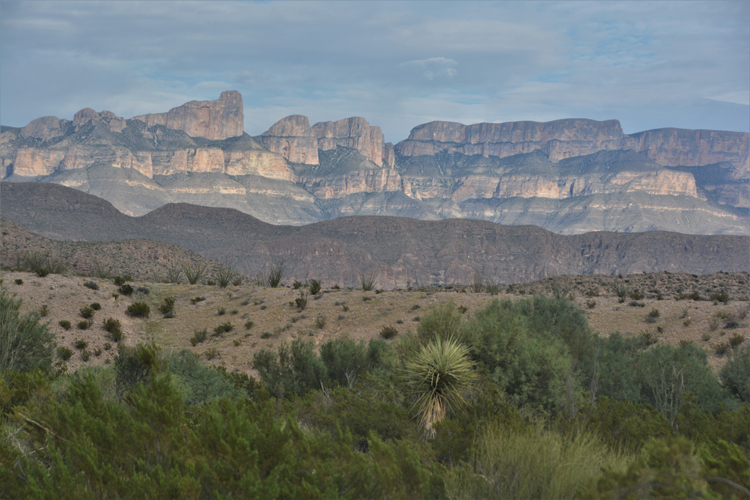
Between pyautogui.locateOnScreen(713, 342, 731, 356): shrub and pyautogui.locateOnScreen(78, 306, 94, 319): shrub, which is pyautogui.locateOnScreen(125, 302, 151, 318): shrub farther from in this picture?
pyautogui.locateOnScreen(713, 342, 731, 356): shrub

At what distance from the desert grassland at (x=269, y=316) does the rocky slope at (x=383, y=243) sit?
7973cm

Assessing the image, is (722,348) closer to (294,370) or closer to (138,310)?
(294,370)

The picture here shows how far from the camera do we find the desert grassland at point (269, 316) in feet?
69.1

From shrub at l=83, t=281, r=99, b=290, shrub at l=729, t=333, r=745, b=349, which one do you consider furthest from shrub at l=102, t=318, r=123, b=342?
shrub at l=729, t=333, r=745, b=349

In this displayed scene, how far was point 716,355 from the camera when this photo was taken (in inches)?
746

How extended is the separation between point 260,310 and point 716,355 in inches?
780

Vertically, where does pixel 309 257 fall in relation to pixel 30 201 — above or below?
below

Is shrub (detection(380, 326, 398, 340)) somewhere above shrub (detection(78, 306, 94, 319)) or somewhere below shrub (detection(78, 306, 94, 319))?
above

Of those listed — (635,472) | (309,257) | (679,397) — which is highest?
(635,472)

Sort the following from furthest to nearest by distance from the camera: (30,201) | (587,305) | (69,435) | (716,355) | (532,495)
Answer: (30,201) → (587,305) → (716,355) → (69,435) → (532,495)

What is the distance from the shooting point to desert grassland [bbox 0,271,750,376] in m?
21.0

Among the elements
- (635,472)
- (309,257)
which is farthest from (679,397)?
(309,257)

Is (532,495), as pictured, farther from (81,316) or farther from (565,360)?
(81,316)

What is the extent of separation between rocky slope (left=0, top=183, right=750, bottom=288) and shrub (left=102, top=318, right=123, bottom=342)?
83504mm
